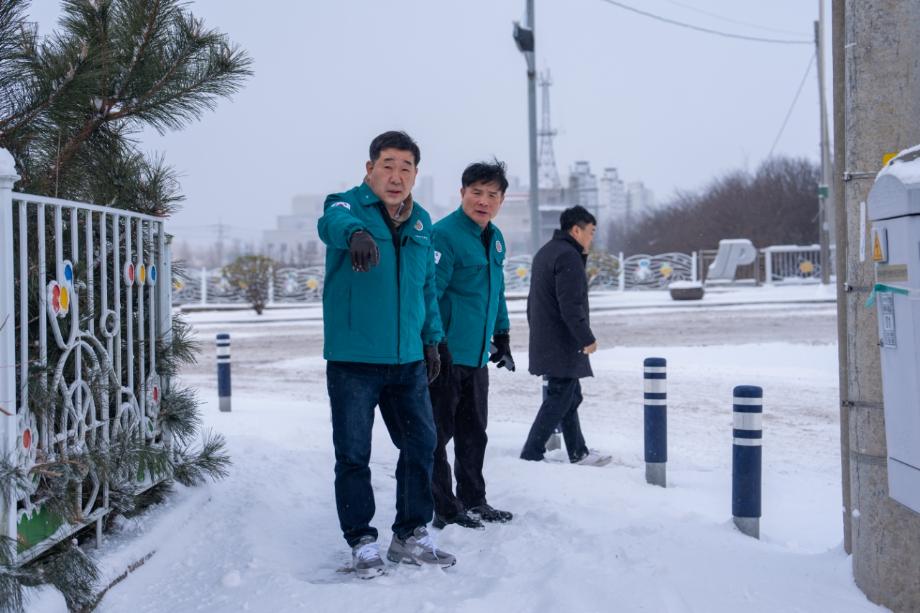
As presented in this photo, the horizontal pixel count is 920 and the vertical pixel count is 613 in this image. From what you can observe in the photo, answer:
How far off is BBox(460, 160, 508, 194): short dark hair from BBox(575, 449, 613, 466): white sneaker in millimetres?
2390

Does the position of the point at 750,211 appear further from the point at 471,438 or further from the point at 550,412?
the point at 471,438

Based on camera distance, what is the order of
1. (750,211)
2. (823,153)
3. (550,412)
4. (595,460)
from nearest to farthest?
(550,412) < (595,460) < (823,153) < (750,211)

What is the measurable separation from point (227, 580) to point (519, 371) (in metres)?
8.73

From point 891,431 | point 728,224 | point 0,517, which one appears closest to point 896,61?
point 891,431

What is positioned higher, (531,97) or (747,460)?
(531,97)

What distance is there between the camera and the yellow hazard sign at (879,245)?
311 centimetres

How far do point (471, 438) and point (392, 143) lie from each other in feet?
5.48

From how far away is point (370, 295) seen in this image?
3844 millimetres

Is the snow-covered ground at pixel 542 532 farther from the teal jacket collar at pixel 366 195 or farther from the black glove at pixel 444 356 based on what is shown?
the teal jacket collar at pixel 366 195

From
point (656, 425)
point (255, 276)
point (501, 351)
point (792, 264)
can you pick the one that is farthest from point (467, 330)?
point (792, 264)

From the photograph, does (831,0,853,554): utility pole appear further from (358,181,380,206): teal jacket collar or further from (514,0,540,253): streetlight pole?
(514,0,540,253): streetlight pole

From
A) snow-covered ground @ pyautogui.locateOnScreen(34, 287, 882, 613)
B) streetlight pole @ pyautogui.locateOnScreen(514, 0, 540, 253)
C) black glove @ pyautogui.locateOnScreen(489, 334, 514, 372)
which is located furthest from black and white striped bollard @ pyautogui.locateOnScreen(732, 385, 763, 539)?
streetlight pole @ pyautogui.locateOnScreen(514, 0, 540, 253)

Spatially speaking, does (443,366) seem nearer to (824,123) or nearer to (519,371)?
(519,371)

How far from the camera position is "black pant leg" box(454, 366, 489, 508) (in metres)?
4.79
